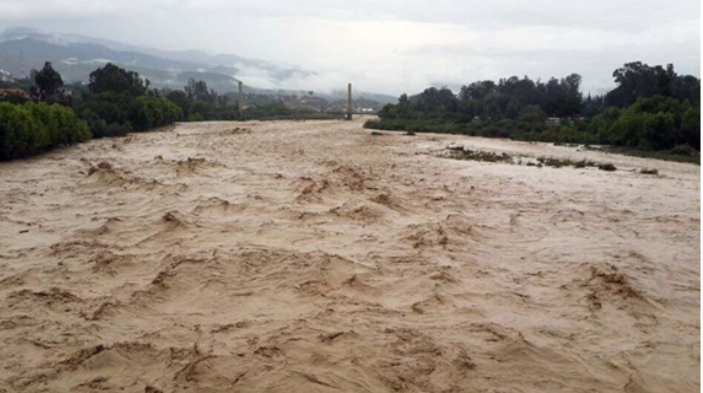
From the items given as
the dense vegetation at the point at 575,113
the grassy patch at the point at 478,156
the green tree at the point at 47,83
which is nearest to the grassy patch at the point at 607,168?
the grassy patch at the point at 478,156

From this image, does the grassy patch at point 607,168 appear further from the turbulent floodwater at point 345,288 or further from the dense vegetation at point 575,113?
the dense vegetation at point 575,113

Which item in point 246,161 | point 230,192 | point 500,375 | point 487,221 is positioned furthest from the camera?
point 246,161

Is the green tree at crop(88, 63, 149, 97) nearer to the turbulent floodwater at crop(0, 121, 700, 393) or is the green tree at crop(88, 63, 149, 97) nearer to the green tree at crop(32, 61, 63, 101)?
the green tree at crop(32, 61, 63, 101)

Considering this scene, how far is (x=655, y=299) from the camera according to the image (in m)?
5.30

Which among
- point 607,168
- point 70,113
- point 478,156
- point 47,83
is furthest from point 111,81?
point 607,168

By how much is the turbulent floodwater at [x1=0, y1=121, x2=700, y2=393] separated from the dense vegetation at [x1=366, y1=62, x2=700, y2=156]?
920 cm

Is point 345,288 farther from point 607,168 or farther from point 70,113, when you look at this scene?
point 70,113

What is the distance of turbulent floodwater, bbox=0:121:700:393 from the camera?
12.5 feet

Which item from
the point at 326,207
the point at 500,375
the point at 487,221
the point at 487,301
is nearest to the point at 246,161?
the point at 326,207

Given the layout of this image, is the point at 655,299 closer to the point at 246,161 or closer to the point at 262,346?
the point at 262,346

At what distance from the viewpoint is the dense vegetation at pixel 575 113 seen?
1895cm

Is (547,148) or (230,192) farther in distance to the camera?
(547,148)

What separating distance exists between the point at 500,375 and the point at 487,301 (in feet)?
4.38

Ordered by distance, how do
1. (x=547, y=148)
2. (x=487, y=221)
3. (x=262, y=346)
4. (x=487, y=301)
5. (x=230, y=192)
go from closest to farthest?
(x=262, y=346) < (x=487, y=301) < (x=487, y=221) < (x=230, y=192) < (x=547, y=148)
